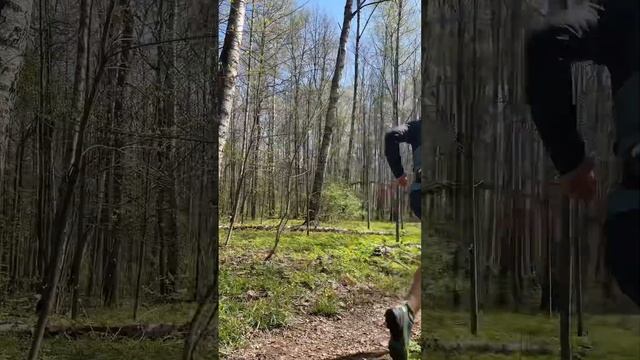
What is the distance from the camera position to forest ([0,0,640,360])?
239 cm

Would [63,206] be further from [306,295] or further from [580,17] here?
[580,17]

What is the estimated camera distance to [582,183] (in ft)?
6.65

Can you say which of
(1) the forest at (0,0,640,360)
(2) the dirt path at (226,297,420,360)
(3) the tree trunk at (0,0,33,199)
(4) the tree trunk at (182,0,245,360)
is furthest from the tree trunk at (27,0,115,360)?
(2) the dirt path at (226,297,420,360)

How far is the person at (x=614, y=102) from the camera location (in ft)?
6.25

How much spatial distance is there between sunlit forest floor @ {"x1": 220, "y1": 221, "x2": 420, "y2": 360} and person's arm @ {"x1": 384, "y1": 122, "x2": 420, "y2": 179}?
29 centimetres

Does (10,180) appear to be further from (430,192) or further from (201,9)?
(430,192)

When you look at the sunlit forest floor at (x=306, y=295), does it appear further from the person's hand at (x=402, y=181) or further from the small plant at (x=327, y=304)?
the person's hand at (x=402, y=181)

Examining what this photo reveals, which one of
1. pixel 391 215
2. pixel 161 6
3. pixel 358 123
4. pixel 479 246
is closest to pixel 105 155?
pixel 161 6

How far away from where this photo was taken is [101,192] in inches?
105

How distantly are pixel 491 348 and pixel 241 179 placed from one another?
1444mm

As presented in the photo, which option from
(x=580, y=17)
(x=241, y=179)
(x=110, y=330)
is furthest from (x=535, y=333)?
(x=110, y=330)

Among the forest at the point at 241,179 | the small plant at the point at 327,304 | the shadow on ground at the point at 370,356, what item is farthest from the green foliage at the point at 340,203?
the shadow on ground at the point at 370,356

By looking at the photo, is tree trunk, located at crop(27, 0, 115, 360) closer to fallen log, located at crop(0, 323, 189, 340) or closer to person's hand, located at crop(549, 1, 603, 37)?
fallen log, located at crop(0, 323, 189, 340)

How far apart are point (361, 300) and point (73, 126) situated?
166 centimetres
